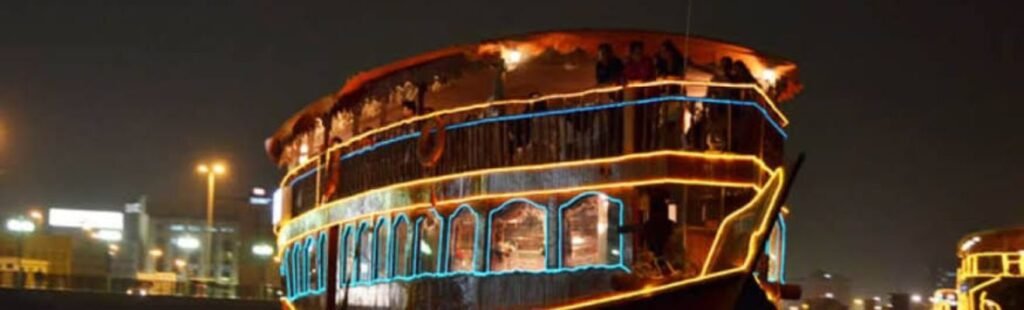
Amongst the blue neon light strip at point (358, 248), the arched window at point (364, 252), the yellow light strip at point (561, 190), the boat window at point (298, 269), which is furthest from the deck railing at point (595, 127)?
the boat window at point (298, 269)

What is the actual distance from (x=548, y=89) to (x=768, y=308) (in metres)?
7.21

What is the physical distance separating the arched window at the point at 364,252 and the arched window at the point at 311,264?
10.5ft

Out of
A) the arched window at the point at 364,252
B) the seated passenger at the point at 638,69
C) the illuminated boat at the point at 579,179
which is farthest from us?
the arched window at the point at 364,252

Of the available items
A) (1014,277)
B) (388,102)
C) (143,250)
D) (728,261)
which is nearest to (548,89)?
(388,102)

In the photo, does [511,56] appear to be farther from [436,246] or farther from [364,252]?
[364,252]

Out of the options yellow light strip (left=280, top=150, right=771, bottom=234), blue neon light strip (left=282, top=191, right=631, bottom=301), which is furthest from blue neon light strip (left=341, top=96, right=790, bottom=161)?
blue neon light strip (left=282, top=191, right=631, bottom=301)

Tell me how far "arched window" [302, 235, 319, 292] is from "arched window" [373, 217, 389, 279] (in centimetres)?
407

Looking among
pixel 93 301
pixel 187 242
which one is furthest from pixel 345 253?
pixel 187 242

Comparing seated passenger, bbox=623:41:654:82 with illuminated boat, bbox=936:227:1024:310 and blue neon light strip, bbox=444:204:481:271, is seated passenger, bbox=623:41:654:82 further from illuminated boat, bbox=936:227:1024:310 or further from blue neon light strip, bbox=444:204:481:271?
illuminated boat, bbox=936:227:1024:310

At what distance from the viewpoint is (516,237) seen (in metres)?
17.0

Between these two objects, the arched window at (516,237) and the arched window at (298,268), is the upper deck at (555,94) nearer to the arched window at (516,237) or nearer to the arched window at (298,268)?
the arched window at (516,237)

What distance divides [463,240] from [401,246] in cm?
169

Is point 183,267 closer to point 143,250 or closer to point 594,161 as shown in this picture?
point 143,250

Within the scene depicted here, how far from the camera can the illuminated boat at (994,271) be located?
34688 mm
